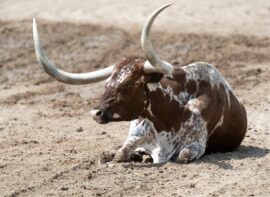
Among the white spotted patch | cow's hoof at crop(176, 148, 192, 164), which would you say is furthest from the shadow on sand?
the white spotted patch

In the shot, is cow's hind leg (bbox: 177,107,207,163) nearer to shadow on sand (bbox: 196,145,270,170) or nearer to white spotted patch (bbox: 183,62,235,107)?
shadow on sand (bbox: 196,145,270,170)

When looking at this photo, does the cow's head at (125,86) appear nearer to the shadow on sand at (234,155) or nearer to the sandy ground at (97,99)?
the sandy ground at (97,99)

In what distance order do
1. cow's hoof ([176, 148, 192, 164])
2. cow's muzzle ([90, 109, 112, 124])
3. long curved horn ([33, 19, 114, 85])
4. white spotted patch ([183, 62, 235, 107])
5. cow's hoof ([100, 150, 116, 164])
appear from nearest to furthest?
cow's muzzle ([90, 109, 112, 124])
cow's hoof ([176, 148, 192, 164])
long curved horn ([33, 19, 114, 85])
cow's hoof ([100, 150, 116, 164])
white spotted patch ([183, 62, 235, 107])

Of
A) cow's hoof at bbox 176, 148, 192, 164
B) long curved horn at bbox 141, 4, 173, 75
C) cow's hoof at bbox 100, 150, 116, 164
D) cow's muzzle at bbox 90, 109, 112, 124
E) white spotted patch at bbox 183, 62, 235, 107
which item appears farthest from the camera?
white spotted patch at bbox 183, 62, 235, 107

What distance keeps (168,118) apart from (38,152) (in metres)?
1.69

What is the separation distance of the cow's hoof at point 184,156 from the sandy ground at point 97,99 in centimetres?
9

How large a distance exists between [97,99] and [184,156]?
479 centimetres

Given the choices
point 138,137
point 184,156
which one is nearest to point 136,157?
point 138,137

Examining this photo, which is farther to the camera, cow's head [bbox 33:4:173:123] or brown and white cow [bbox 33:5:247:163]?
brown and white cow [bbox 33:5:247:163]

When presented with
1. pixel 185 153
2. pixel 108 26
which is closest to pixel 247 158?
pixel 185 153

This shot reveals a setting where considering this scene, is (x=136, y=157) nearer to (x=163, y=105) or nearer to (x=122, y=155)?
(x=122, y=155)

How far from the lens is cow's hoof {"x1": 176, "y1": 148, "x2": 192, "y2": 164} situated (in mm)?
9883

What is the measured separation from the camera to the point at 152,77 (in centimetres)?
997

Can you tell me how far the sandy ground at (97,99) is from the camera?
933 cm
